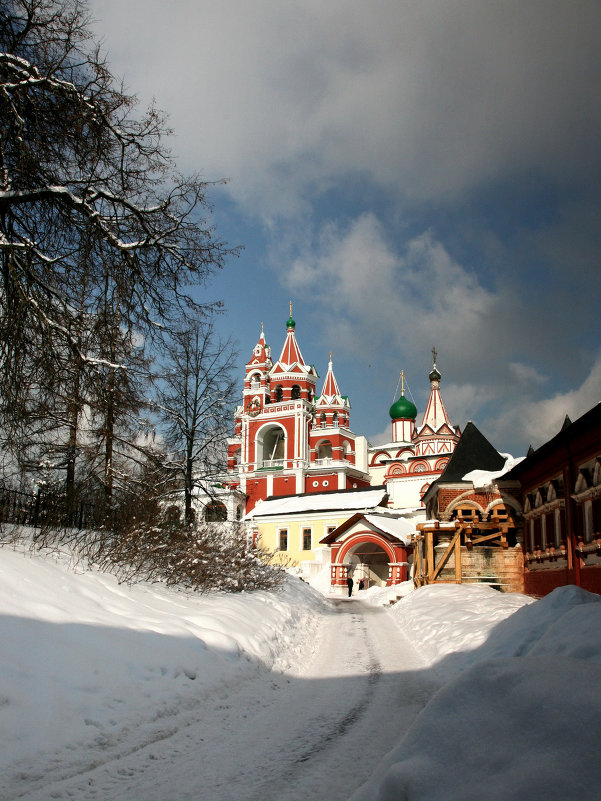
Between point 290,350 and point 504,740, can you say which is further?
point 290,350

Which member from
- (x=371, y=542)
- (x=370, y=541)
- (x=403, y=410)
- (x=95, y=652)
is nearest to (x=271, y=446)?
(x=403, y=410)

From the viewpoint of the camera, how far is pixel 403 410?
7219cm

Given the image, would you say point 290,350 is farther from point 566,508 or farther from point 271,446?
point 566,508

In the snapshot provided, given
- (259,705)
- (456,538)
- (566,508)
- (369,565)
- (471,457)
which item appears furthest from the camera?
(369,565)

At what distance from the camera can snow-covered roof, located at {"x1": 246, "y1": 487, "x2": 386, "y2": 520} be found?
151 ft

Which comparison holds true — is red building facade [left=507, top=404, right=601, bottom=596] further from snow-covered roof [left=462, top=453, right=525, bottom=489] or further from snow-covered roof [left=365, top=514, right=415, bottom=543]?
snow-covered roof [left=365, top=514, right=415, bottom=543]

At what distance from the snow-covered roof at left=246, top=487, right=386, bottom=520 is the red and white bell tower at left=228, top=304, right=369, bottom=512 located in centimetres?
1039

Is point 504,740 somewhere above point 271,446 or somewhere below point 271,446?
below

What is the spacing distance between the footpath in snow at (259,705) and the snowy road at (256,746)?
0.06 feet

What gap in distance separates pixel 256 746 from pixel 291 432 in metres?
58.1

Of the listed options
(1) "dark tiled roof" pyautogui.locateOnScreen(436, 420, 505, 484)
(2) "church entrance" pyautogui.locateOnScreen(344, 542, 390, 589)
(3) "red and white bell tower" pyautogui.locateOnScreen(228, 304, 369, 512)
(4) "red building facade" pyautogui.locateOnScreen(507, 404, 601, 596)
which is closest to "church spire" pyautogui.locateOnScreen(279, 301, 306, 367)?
(3) "red and white bell tower" pyautogui.locateOnScreen(228, 304, 369, 512)

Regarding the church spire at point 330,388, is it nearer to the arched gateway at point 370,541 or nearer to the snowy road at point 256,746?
the arched gateway at point 370,541

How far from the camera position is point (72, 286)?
770cm

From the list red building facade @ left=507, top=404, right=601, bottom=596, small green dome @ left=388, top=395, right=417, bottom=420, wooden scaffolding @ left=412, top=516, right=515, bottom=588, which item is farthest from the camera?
small green dome @ left=388, top=395, right=417, bottom=420
